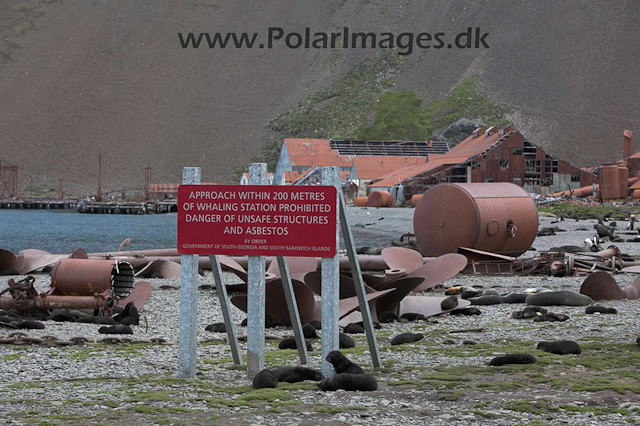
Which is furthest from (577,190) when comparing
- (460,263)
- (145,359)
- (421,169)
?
(145,359)

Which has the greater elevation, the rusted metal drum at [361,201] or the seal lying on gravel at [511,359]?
the rusted metal drum at [361,201]

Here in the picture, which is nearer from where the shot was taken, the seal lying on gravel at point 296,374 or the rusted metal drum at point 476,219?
the seal lying on gravel at point 296,374

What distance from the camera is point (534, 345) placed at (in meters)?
9.49

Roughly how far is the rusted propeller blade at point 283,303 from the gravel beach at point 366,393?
0.22 metres

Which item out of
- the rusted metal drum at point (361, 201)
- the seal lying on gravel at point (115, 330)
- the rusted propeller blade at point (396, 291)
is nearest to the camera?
the seal lying on gravel at point (115, 330)

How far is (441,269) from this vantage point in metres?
13.3

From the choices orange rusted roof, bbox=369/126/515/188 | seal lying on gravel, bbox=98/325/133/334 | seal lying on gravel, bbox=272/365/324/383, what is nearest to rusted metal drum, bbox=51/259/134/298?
seal lying on gravel, bbox=98/325/133/334

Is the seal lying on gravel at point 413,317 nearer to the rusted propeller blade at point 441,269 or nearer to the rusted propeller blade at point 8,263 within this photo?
the rusted propeller blade at point 441,269

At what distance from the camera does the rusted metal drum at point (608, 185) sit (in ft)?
223

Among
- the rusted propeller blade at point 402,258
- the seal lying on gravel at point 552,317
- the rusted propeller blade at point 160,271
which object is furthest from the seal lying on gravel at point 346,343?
the rusted propeller blade at point 160,271

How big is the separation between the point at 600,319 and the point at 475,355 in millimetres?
3437

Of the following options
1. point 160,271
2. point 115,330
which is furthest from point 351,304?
point 160,271

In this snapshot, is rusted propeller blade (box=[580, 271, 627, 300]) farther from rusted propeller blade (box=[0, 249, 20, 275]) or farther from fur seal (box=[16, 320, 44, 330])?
rusted propeller blade (box=[0, 249, 20, 275])

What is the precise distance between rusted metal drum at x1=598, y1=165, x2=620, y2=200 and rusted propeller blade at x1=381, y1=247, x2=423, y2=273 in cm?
5605
